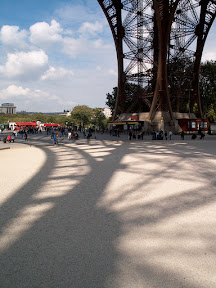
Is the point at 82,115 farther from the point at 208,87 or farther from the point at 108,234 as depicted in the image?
the point at 108,234

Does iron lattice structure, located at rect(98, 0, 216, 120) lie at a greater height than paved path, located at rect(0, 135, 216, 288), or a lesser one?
greater

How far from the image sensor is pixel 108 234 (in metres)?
4.01

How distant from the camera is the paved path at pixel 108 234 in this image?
2.90 metres

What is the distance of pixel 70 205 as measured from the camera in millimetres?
5480

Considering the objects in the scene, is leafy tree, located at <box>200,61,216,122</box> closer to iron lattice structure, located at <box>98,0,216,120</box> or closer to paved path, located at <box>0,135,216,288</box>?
iron lattice structure, located at <box>98,0,216,120</box>

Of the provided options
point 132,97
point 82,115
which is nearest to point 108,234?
point 132,97

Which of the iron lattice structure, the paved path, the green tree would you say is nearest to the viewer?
the paved path

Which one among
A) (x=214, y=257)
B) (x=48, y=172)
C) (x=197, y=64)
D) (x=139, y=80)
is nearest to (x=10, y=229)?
(x=214, y=257)

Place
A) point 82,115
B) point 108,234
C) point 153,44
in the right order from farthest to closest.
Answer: point 82,115
point 153,44
point 108,234

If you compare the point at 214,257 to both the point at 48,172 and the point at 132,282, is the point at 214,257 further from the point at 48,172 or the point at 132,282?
the point at 48,172

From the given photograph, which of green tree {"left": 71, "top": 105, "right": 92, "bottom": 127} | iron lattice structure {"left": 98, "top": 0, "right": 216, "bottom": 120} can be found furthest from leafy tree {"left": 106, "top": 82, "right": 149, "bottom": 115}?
green tree {"left": 71, "top": 105, "right": 92, "bottom": 127}

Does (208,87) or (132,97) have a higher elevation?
(208,87)

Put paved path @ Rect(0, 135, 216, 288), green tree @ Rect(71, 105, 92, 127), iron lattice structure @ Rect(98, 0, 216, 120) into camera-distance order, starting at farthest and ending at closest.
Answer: green tree @ Rect(71, 105, 92, 127)
iron lattice structure @ Rect(98, 0, 216, 120)
paved path @ Rect(0, 135, 216, 288)

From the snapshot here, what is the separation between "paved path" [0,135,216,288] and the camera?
9.52 feet
